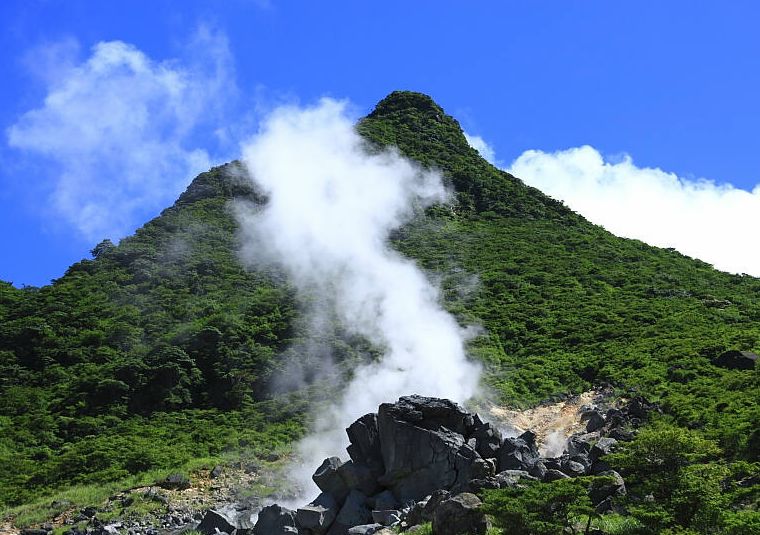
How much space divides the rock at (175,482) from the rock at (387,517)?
Answer: 10.5 m

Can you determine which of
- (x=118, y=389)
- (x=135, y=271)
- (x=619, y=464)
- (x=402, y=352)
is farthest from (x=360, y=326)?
(x=619, y=464)

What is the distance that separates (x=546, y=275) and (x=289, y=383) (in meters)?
24.6

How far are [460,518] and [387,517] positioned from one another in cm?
419

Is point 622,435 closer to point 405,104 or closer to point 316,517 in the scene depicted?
point 316,517

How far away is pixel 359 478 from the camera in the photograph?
2788 cm

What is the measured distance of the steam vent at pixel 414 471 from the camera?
2395 centimetres

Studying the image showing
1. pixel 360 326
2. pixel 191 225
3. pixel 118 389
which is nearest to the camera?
pixel 118 389

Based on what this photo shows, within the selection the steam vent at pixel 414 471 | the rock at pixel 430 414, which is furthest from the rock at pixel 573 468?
the rock at pixel 430 414

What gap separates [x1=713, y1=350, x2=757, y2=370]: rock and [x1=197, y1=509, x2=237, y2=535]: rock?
2471cm

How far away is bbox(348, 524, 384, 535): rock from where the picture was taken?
23.2 meters

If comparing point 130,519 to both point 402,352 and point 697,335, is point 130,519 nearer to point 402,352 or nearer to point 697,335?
point 402,352

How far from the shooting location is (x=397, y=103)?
11119 centimetres

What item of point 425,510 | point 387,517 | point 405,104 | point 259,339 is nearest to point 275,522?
point 387,517

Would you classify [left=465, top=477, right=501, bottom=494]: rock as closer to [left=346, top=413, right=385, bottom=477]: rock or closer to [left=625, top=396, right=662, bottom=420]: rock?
[left=346, top=413, right=385, bottom=477]: rock
